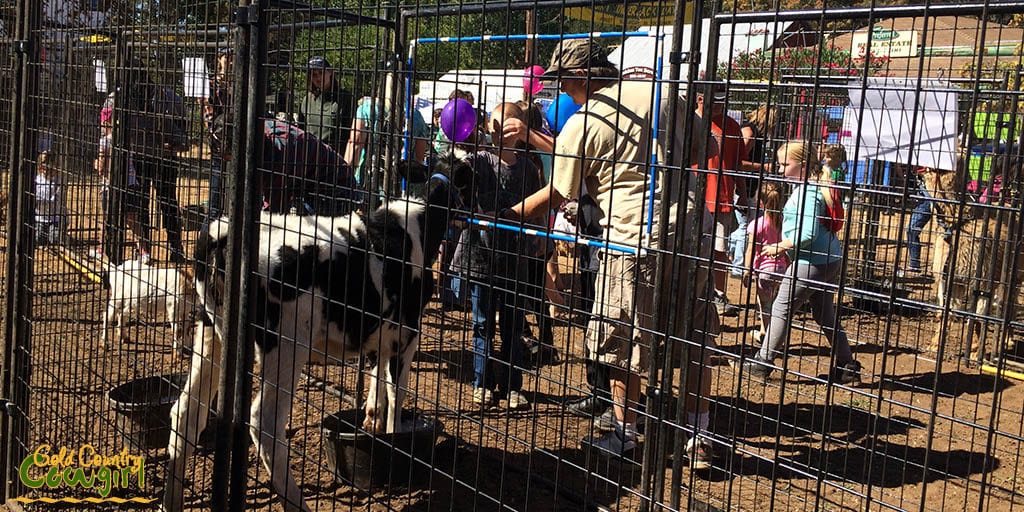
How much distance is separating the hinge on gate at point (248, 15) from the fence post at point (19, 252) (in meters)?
1.85

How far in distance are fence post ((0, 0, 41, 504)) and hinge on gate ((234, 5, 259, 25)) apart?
1.85 meters

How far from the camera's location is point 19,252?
14.2ft

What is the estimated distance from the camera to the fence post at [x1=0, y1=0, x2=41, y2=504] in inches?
166

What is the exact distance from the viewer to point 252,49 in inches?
118

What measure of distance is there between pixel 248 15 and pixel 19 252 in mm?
2221

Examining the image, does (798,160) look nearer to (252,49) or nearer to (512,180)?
(512,180)

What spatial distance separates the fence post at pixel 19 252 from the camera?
4.23 meters

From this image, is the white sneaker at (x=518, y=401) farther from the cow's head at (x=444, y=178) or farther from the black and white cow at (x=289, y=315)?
the cow's head at (x=444, y=178)

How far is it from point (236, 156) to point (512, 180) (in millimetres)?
3238

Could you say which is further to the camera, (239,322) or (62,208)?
(62,208)

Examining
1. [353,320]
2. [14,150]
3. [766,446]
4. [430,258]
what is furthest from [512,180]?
[14,150]

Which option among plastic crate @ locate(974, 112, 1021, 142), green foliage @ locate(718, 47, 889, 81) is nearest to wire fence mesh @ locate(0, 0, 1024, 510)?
plastic crate @ locate(974, 112, 1021, 142)

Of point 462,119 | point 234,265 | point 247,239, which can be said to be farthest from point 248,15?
point 462,119

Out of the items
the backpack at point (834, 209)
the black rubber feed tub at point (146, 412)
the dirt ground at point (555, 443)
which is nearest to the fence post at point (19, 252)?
the dirt ground at point (555, 443)
